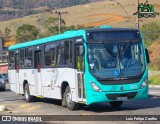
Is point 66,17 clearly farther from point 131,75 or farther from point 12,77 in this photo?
point 131,75

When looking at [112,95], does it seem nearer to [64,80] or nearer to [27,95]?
[64,80]

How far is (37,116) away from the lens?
55.5 feet

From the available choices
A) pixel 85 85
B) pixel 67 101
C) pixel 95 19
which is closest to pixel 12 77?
pixel 67 101

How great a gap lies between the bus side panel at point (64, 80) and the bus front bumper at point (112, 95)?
3.55ft

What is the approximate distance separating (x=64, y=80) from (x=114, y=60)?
265 centimetres

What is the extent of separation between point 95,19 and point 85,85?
132 metres

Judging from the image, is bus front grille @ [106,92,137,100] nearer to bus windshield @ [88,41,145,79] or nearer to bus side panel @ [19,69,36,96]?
bus windshield @ [88,41,145,79]

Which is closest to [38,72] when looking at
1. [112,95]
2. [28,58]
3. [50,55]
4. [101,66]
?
[28,58]

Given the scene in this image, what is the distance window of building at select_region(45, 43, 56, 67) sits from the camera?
2015 centimetres

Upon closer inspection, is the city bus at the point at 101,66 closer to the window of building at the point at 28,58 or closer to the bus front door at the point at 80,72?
the bus front door at the point at 80,72

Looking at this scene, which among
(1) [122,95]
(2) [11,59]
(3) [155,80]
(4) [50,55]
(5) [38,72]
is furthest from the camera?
(3) [155,80]

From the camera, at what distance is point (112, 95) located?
55.5 feet

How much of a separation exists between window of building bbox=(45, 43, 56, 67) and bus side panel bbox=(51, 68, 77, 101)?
721 mm

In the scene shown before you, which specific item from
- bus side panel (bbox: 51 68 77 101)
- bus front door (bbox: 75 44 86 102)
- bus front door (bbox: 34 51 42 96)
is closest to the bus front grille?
bus front door (bbox: 75 44 86 102)
